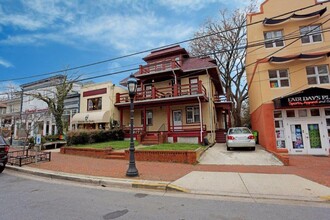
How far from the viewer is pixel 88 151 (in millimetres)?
13844

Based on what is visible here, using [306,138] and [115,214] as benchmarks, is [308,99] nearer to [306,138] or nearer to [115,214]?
[306,138]

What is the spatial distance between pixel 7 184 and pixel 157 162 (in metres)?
6.58

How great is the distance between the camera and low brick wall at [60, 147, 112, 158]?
42.2 feet

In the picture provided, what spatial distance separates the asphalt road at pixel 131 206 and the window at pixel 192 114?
1304 cm

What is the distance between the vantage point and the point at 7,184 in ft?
23.0

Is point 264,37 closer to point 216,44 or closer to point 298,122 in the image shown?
point 298,122

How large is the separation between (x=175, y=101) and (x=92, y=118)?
394 inches

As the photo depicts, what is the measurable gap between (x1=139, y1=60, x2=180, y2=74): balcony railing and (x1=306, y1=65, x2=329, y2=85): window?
10.7 meters

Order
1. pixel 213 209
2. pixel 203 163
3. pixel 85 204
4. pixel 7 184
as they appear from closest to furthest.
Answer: pixel 213 209 < pixel 85 204 < pixel 7 184 < pixel 203 163

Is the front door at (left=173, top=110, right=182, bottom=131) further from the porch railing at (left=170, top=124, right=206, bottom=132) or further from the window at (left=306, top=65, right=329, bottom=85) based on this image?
the window at (left=306, top=65, right=329, bottom=85)

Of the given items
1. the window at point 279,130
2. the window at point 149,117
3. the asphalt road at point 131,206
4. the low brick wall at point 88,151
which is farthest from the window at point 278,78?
the low brick wall at point 88,151

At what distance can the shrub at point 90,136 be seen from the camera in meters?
16.6

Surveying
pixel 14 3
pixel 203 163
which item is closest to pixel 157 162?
pixel 203 163

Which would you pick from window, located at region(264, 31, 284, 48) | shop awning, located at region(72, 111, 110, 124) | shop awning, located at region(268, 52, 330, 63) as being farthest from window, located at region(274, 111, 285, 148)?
shop awning, located at region(72, 111, 110, 124)
